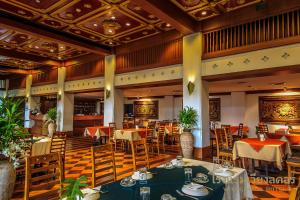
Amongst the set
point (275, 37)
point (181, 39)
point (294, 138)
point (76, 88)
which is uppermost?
point (181, 39)

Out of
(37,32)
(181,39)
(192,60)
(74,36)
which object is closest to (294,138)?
(192,60)

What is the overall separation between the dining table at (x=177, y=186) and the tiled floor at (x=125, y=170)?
1517 millimetres

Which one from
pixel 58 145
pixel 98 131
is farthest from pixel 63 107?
pixel 58 145

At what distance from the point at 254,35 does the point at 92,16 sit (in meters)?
4.71

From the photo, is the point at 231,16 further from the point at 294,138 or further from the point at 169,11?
the point at 294,138

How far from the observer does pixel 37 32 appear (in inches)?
262

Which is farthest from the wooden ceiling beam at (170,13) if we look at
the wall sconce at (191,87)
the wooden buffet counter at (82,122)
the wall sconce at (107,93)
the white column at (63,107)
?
the wooden buffet counter at (82,122)

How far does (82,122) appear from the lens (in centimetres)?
1256

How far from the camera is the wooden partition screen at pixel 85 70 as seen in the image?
9679 mm

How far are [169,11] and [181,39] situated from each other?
1877mm

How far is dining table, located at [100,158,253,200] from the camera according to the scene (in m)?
1.76

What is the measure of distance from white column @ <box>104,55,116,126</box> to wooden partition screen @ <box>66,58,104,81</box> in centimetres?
49

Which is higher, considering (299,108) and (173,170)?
(299,108)

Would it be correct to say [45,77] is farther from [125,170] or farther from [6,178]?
[6,178]
